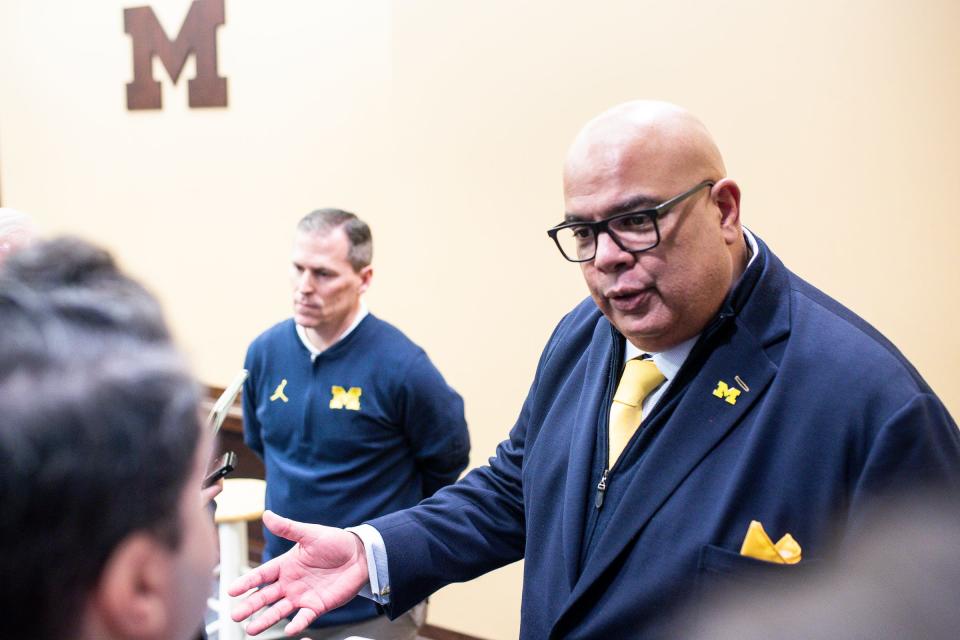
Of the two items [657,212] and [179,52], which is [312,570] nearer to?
[657,212]

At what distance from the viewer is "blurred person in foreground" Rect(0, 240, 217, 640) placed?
2.02 feet

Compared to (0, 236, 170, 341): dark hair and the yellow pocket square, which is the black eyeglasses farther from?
(0, 236, 170, 341): dark hair

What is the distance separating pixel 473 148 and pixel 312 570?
232cm

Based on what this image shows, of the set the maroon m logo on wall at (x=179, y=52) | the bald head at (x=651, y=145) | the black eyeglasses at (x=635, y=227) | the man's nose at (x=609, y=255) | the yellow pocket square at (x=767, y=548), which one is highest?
the maroon m logo on wall at (x=179, y=52)

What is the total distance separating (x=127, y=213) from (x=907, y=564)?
4.67m

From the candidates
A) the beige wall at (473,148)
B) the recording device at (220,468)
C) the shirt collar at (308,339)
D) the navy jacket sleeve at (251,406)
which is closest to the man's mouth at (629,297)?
the recording device at (220,468)

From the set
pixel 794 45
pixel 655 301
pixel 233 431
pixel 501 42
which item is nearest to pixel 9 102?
pixel 233 431

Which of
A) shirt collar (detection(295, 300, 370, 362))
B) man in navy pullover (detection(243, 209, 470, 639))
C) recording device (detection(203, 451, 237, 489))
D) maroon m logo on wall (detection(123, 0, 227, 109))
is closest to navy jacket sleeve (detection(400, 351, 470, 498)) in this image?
man in navy pullover (detection(243, 209, 470, 639))

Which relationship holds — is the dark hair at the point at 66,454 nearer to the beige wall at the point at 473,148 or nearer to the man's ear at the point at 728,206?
the man's ear at the point at 728,206

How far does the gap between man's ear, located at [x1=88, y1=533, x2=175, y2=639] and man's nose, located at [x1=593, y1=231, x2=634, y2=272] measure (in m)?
0.98

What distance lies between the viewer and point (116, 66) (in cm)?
489

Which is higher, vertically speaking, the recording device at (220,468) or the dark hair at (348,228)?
the dark hair at (348,228)

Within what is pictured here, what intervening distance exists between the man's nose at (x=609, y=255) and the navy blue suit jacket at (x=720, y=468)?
0.63 feet

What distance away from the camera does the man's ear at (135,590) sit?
66cm
